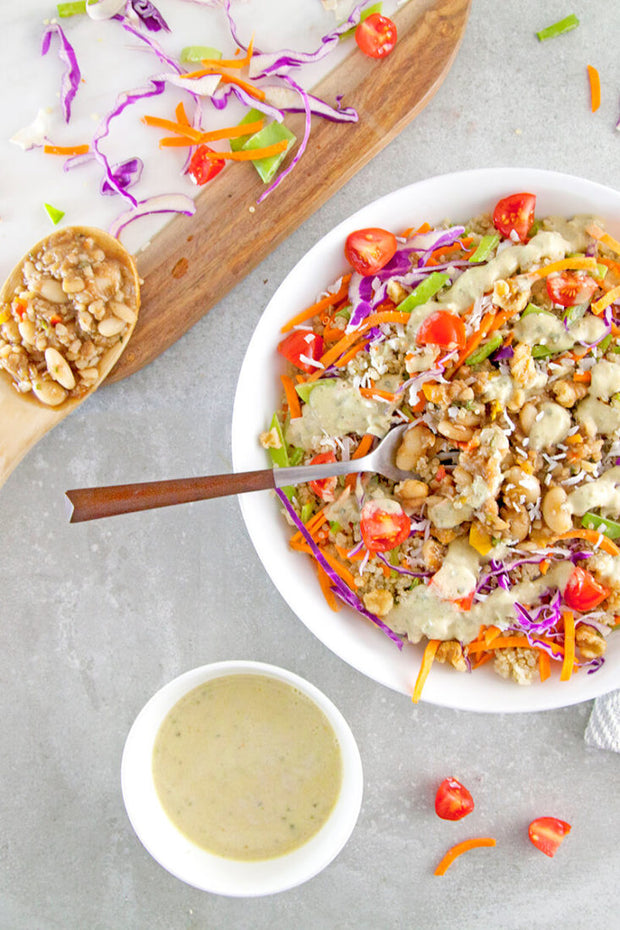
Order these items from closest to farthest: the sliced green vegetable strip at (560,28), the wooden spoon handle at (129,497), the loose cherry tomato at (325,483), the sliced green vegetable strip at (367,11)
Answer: the wooden spoon handle at (129,497), the loose cherry tomato at (325,483), the sliced green vegetable strip at (367,11), the sliced green vegetable strip at (560,28)

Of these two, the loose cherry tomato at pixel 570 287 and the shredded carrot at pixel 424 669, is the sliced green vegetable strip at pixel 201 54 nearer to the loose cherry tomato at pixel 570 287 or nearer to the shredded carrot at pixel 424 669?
the loose cherry tomato at pixel 570 287

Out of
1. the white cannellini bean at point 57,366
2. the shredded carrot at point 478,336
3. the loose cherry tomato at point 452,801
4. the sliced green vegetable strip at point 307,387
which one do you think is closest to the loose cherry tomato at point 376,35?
the shredded carrot at point 478,336

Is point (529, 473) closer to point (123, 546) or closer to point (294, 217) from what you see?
point (294, 217)

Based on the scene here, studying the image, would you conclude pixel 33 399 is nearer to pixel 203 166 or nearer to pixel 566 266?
pixel 203 166

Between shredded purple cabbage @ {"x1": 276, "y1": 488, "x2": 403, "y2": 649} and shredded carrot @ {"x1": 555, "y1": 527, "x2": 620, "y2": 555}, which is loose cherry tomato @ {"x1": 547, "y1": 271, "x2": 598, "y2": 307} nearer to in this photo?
shredded carrot @ {"x1": 555, "y1": 527, "x2": 620, "y2": 555}

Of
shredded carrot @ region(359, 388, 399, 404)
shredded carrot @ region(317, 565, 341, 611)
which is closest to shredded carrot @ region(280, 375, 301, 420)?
shredded carrot @ region(359, 388, 399, 404)

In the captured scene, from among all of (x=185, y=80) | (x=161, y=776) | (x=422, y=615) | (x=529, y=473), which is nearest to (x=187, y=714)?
(x=161, y=776)

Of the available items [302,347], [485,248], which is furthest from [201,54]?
[485,248]
